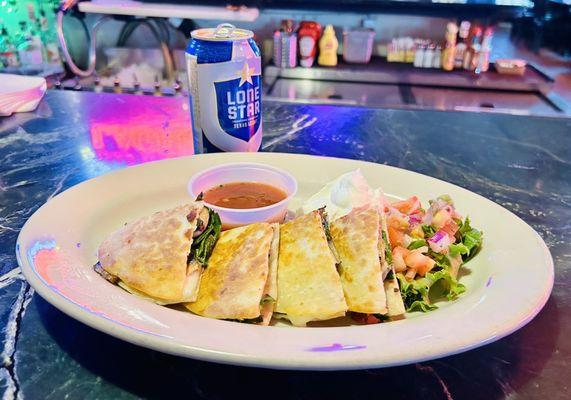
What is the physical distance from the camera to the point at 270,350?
0.96m

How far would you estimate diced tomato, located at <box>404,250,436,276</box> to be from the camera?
1.33 metres

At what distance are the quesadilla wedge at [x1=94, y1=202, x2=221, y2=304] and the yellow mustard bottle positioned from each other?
4.54 meters

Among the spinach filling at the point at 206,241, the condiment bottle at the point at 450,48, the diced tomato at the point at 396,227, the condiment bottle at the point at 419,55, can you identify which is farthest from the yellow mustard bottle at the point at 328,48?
the spinach filling at the point at 206,241

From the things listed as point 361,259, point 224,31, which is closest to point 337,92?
point 224,31

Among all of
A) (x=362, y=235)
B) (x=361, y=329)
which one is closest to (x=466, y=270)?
(x=362, y=235)

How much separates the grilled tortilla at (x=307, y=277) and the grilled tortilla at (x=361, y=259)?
0.05 meters

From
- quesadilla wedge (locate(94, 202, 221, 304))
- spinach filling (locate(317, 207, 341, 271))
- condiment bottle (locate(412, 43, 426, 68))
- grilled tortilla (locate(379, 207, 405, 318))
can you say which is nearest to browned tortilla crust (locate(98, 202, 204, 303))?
quesadilla wedge (locate(94, 202, 221, 304))

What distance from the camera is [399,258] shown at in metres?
1.38

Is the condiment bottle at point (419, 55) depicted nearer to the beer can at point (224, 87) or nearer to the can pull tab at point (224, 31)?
the beer can at point (224, 87)

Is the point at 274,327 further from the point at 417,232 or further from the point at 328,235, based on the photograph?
the point at 417,232

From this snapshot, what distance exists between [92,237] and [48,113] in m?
1.54

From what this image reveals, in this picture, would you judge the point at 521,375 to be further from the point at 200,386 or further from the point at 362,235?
the point at 200,386

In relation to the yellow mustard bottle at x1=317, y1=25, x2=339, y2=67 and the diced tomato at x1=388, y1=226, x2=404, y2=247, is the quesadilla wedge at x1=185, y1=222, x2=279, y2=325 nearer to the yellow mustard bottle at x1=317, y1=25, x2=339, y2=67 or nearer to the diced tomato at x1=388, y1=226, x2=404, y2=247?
the diced tomato at x1=388, y1=226, x2=404, y2=247

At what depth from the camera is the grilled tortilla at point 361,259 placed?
3.91 feet
